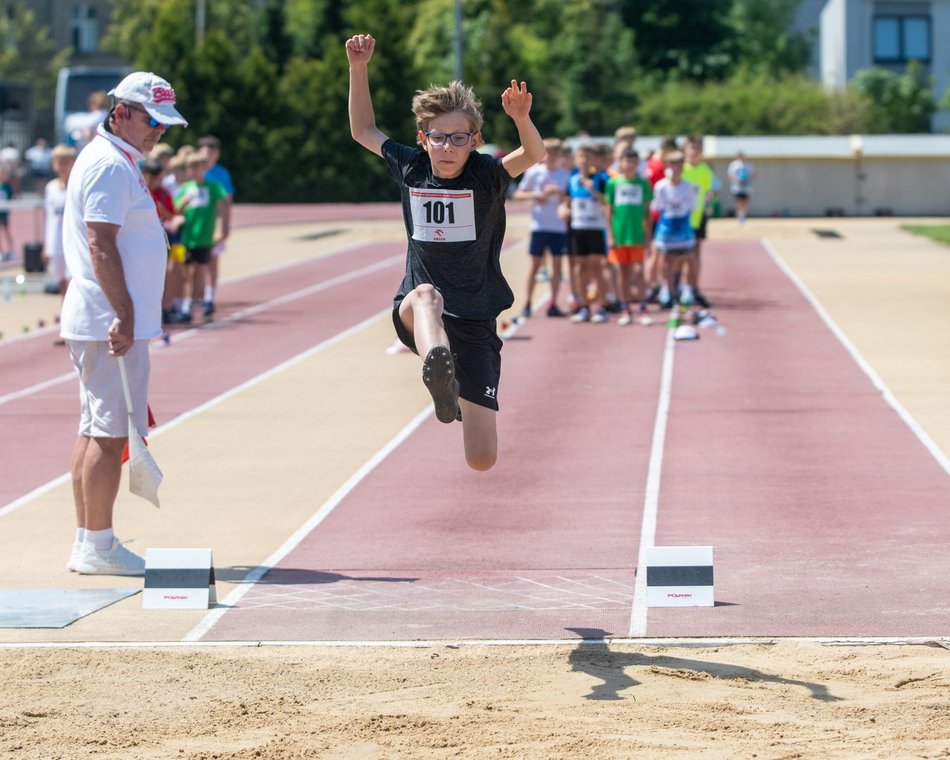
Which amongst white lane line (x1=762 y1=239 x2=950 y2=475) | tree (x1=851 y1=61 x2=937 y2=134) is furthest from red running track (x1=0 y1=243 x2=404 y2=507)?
tree (x1=851 y1=61 x2=937 y2=134)

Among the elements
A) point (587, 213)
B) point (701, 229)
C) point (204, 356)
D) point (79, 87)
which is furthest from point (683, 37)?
point (204, 356)

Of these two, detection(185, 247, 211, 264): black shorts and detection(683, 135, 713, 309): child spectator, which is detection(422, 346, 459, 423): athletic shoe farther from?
detection(683, 135, 713, 309): child spectator

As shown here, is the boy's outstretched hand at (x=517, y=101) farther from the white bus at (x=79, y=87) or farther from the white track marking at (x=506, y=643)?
the white bus at (x=79, y=87)

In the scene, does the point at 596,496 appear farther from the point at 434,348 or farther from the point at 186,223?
the point at 186,223

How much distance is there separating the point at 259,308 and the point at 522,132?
15232 mm

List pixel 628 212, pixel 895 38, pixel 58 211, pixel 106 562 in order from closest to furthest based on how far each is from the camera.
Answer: pixel 106 562 → pixel 58 211 → pixel 628 212 → pixel 895 38

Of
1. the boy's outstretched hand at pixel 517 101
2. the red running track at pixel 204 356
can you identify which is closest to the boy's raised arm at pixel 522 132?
the boy's outstretched hand at pixel 517 101

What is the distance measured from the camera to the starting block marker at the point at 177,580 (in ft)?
23.4

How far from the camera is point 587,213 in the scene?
18484 millimetres

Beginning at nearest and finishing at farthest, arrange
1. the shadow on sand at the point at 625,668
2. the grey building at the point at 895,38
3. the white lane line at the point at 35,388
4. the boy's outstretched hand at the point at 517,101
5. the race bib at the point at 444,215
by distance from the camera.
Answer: the shadow on sand at the point at 625,668
the boy's outstretched hand at the point at 517,101
the race bib at the point at 444,215
the white lane line at the point at 35,388
the grey building at the point at 895,38

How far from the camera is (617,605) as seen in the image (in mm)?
7211

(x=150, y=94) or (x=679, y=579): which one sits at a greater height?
(x=150, y=94)

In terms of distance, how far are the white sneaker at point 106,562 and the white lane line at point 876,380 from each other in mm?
5067

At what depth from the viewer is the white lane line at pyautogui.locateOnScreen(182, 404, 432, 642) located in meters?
7.03
